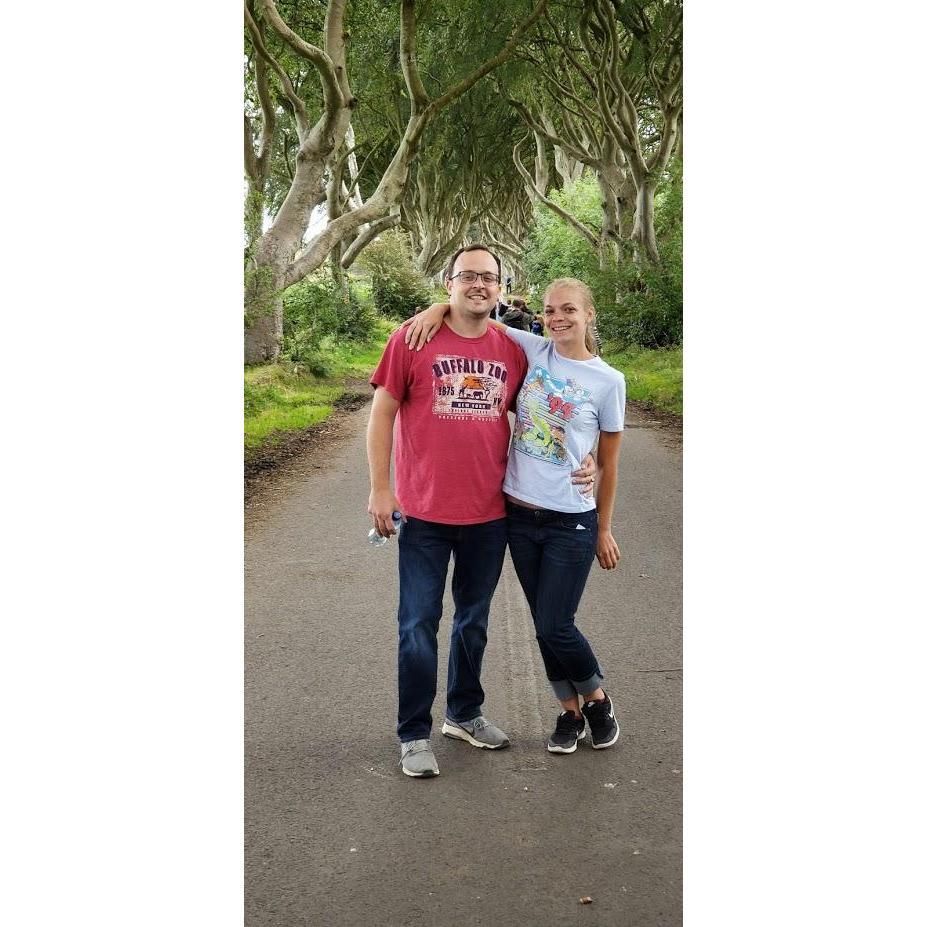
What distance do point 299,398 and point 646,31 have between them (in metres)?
4.13

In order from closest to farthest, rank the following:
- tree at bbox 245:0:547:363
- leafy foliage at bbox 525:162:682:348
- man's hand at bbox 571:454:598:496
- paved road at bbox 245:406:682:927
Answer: paved road at bbox 245:406:682:927, man's hand at bbox 571:454:598:496, leafy foliage at bbox 525:162:682:348, tree at bbox 245:0:547:363

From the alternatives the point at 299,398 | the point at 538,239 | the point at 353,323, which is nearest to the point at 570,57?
the point at 353,323

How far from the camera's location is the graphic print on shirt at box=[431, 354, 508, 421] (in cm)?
240

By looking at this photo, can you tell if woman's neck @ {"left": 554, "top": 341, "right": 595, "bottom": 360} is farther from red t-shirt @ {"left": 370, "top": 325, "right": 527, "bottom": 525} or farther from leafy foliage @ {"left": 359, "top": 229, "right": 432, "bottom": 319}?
leafy foliage @ {"left": 359, "top": 229, "right": 432, "bottom": 319}

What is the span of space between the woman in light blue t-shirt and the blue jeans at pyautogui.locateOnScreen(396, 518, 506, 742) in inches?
3.3

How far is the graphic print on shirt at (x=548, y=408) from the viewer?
2.38 meters

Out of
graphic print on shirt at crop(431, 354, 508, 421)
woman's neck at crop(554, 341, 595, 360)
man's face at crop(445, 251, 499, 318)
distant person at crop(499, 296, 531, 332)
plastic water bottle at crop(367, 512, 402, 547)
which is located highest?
man's face at crop(445, 251, 499, 318)

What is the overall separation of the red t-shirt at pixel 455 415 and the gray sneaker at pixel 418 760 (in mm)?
582

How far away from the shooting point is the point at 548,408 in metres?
2.38

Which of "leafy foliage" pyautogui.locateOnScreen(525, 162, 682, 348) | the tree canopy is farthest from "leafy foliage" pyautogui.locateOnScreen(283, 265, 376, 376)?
"leafy foliage" pyautogui.locateOnScreen(525, 162, 682, 348)
